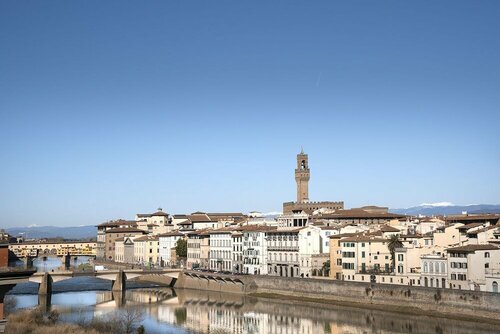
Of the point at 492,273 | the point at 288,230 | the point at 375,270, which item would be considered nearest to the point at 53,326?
the point at 492,273

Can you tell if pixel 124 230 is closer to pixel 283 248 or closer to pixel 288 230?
pixel 283 248

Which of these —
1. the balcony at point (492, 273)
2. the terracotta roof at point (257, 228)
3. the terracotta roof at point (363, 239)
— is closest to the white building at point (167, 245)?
the terracotta roof at point (257, 228)

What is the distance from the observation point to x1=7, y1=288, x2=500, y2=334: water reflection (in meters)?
49.0

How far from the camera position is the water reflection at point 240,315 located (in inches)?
1928

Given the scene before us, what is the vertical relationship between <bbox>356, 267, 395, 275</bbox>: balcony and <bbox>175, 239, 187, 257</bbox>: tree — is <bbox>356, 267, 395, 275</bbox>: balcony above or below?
below

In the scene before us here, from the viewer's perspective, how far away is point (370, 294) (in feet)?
190

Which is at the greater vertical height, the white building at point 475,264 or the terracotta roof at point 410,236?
the terracotta roof at point 410,236

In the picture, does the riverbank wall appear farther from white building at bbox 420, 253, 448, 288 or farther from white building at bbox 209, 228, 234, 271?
white building at bbox 209, 228, 234, 271

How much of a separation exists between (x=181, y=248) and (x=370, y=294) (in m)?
49.7

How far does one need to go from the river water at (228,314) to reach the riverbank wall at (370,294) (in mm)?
1070

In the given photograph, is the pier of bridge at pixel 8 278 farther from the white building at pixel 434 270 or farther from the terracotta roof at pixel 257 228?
the terracotta roof at pixel 257 228

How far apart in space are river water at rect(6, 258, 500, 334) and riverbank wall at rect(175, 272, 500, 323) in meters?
1.07

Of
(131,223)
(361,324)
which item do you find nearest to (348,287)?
(361,324)

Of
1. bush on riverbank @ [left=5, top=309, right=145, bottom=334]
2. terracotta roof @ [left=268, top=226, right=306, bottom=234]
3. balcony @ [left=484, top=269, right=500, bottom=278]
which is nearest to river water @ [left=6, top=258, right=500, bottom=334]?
bush on riverbank @ [left=5, top=309, right=145, bottom=334]
